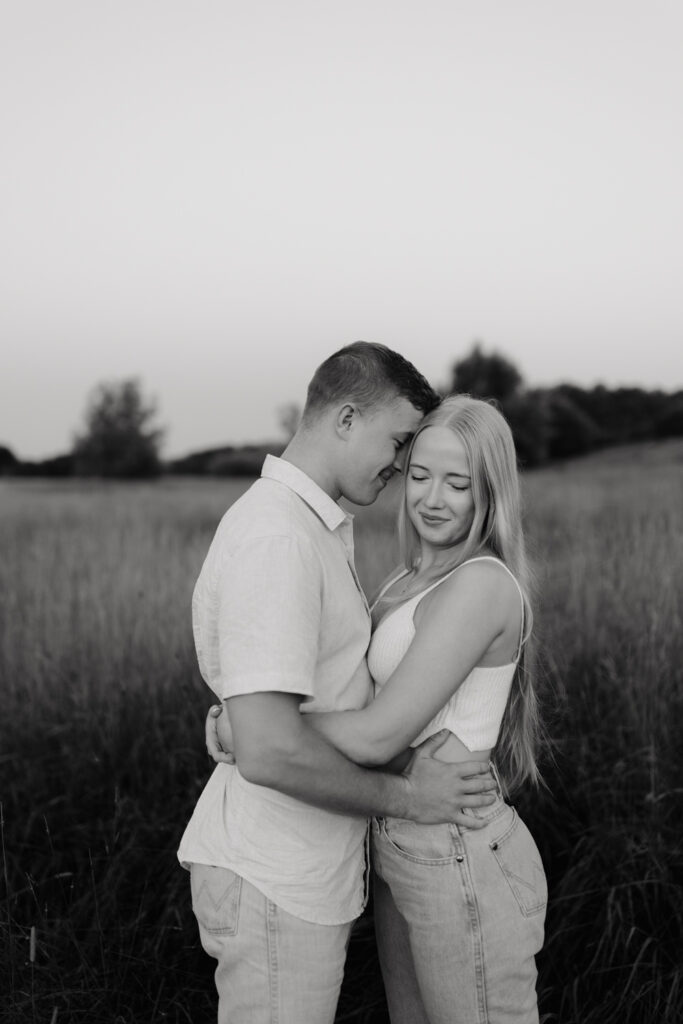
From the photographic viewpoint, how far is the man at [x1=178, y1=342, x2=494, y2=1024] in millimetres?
1749

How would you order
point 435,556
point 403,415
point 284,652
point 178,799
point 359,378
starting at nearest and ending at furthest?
point 284,652 < point 359,378 < point 403,415 < point 435,556 < point 178,799

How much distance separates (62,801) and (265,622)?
265cm

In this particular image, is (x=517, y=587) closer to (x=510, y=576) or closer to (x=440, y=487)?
(x=510, y=576)

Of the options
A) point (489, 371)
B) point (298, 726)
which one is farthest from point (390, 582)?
point (489, 371)

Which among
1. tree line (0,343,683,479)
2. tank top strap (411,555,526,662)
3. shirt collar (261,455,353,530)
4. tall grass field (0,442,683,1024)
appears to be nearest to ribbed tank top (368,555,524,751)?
tank top strap (411,555,526,662)

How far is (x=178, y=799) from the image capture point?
3762 millimetres

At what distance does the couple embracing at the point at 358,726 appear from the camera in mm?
1785

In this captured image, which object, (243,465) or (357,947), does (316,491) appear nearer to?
(357,947)

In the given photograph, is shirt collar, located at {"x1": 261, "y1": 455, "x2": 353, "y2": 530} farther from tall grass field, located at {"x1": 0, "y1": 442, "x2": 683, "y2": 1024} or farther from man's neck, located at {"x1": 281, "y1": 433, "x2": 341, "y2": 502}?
tall grass field, located at {"x1": 0, "y1": 442, "x2": 683, "y2": 1024}

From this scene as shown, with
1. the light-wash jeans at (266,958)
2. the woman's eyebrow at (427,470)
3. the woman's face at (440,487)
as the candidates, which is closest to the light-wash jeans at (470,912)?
the light-wash jeans at (266,958)

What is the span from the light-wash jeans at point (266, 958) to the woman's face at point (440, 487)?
99cm

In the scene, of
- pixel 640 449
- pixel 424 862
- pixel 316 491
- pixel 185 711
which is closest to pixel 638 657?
pixel 185 711

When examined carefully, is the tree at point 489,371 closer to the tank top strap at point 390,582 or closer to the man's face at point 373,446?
the tank top strap at point 390,582

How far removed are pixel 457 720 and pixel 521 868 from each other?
0.37 meters
